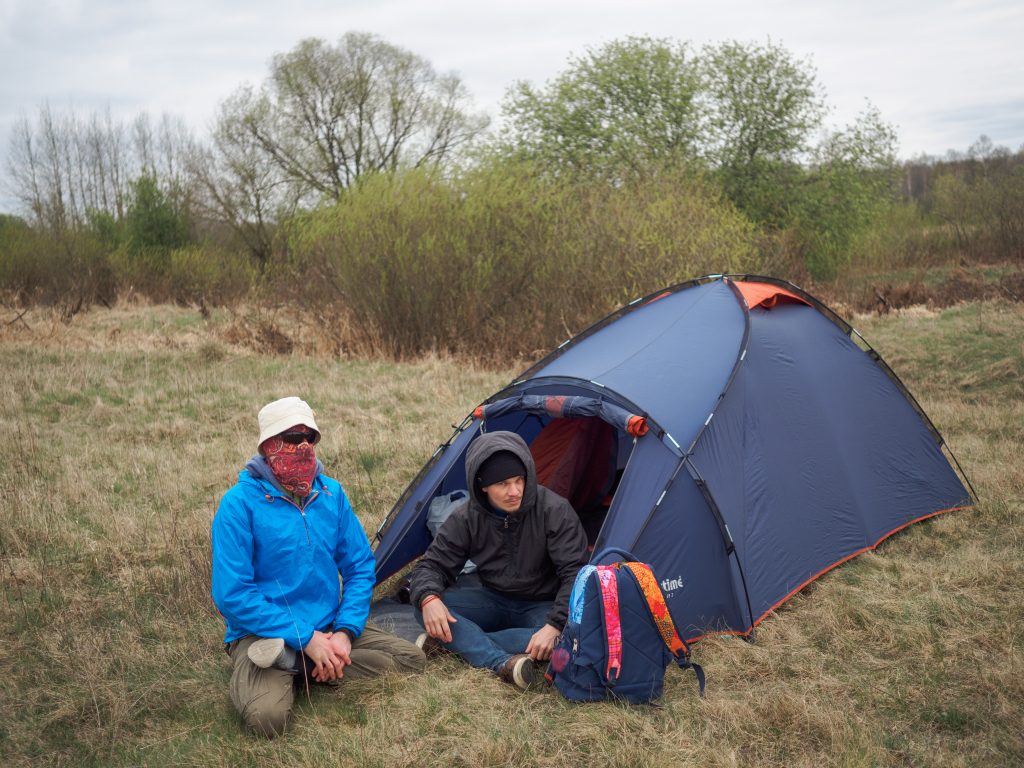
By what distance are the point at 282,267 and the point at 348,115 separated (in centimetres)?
1791

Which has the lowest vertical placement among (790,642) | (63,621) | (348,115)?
(790,642)

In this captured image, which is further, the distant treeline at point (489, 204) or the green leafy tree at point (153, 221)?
the green leafy tree at point (153, 221)

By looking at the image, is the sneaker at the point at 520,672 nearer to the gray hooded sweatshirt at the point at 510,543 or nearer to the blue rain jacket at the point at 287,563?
the gray hooded sweatshirt at the point at 510,543

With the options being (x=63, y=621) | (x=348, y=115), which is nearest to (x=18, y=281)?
(x=348, y=115)

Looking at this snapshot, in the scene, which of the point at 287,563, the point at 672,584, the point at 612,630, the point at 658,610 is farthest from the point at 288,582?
the point at 672,584

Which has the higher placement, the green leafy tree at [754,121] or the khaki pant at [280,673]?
the green leafy tree at [754,121]

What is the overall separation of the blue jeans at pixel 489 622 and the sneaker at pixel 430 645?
4 centimetres

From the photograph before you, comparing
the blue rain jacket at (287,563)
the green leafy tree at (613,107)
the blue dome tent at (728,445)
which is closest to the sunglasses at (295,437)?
the blue rain jacket at (287,563)

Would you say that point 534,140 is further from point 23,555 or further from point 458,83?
point 23,555

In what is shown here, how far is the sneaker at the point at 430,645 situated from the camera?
3.85 metres

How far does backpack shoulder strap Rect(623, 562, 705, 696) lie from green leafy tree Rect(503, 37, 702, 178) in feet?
64.2

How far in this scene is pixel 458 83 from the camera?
1242 inches

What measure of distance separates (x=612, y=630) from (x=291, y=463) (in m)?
1.40

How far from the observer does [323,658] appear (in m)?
3.43
